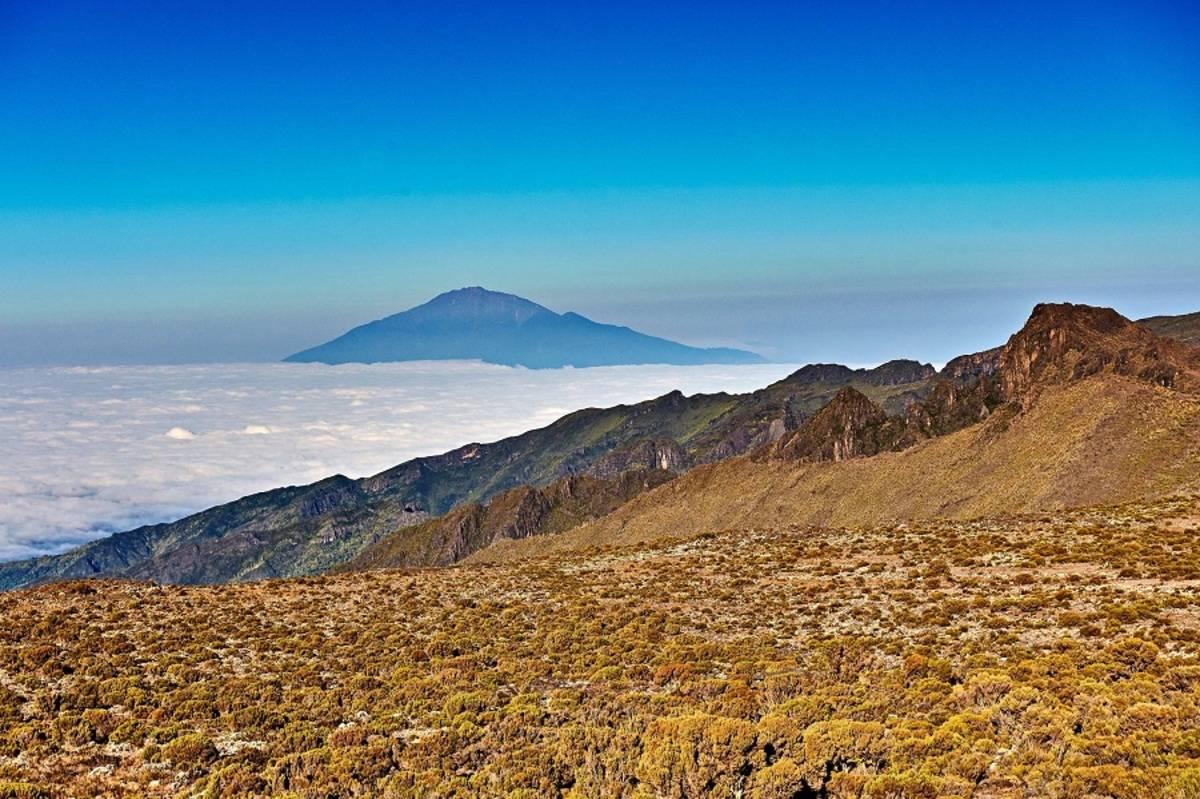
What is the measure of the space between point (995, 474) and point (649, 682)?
68.3m

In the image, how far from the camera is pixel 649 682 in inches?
934

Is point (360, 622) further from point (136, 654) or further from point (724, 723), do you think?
point (724, 723)

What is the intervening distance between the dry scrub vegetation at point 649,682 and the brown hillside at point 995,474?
27.0 meters

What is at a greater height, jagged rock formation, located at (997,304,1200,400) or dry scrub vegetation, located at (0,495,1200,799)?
jagged rock formation, located at (997,304,1200,400)

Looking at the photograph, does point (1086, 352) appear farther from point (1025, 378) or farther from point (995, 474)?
point (995, 474)

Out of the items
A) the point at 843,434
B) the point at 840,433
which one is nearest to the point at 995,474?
the point at 843,434

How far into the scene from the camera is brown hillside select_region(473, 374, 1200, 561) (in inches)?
2589

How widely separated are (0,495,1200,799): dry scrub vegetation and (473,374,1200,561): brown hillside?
26977mm

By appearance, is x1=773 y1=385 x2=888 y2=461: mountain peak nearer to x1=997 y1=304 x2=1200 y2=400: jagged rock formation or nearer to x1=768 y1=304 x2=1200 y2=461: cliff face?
x1=768 y1=304 x2=1200 y2=461: cliff face

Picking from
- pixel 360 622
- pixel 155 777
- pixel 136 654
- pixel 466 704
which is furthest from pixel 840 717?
pixel 136 654

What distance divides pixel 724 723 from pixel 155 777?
12.3 metres

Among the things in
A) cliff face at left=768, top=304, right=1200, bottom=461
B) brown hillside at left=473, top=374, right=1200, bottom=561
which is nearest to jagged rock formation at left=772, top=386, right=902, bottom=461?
cliff face at left=768, top=304, right=1200, bottom=461

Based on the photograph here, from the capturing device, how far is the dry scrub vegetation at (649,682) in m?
16.2

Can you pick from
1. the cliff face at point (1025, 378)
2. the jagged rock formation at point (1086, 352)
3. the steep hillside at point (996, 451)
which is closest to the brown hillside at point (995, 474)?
the steep hillside at point (996, 451)
